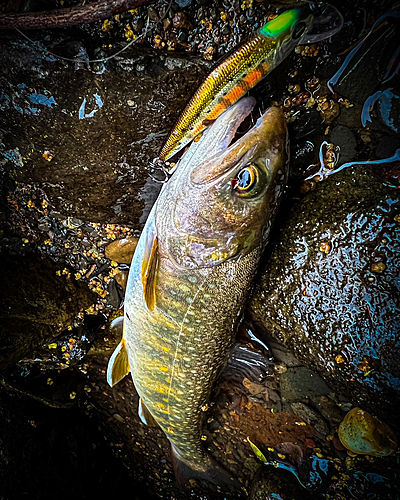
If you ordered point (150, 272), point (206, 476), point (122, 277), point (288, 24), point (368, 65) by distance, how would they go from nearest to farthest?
point (288, 24)
point (368, 65)
point (150, 272)
point (122, 277)
point (206, 476)

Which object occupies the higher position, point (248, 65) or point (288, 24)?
point (288, 24)

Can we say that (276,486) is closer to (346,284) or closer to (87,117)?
(346,284)

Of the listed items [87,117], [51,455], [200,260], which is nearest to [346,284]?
[200,260]

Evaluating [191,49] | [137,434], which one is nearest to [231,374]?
[137,434]

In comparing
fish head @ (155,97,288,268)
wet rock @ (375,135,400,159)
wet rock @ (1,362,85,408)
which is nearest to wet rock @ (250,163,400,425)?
wet rock @ (375,135,400,159)

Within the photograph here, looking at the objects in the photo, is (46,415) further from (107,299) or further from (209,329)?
(209,329)

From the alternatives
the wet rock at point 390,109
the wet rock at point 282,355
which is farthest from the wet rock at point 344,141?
the wet rock at point 282,355
